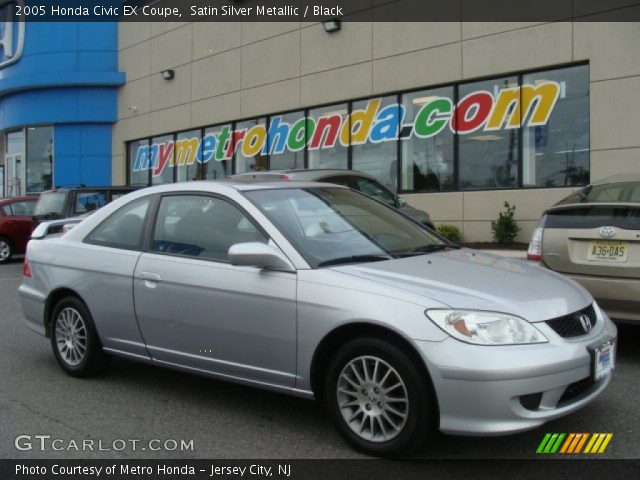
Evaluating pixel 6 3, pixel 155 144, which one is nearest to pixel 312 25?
pixel 155 144

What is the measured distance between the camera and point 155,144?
72.3 feet

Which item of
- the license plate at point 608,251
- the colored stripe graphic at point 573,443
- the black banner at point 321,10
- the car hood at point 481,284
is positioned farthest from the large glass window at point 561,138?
the colored stripe graphic at point 573,443

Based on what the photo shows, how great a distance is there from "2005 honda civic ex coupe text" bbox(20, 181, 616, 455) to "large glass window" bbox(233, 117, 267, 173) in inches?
511

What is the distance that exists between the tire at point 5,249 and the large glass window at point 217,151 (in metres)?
5.82

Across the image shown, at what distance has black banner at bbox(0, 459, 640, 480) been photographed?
3439mm

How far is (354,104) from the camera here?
15.9 m

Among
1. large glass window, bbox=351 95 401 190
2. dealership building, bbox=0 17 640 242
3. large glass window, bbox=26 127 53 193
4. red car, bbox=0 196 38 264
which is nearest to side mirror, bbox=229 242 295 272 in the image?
dealership building, bbox=0 17 640 242

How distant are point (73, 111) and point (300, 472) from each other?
903 inches

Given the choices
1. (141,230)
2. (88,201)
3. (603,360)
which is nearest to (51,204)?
(88,201)

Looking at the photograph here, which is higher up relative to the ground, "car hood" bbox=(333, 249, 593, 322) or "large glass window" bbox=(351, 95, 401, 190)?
"large glass window" bbox=(351, 95, 401, 190)

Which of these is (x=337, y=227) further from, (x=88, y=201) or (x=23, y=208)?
(x=23, y=208)

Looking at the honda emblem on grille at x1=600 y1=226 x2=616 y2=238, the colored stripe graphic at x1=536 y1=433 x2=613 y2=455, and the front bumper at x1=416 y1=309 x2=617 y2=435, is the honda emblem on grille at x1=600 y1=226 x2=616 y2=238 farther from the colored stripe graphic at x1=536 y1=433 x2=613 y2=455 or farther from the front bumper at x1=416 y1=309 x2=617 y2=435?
the front bumper at x1=416 y1=309 x2=617 y2=435

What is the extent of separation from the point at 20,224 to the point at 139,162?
7.17 m

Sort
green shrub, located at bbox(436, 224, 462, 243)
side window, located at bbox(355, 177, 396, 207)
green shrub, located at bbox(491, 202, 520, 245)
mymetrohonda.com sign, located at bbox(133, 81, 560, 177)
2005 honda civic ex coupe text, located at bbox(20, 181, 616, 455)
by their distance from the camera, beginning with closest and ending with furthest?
2005 honda civic ex coupe text, located at bbox(20, 181, 616, 455) < side window, located at bbox(355, 177, 396, 207) < green shrub, located at bbox(491, 202, 520, 245) < mymetrohonda.com sign, located at bbox(133, 81, 560, 177) < green shrub, located at bbox(436, 224, 462, 243)
